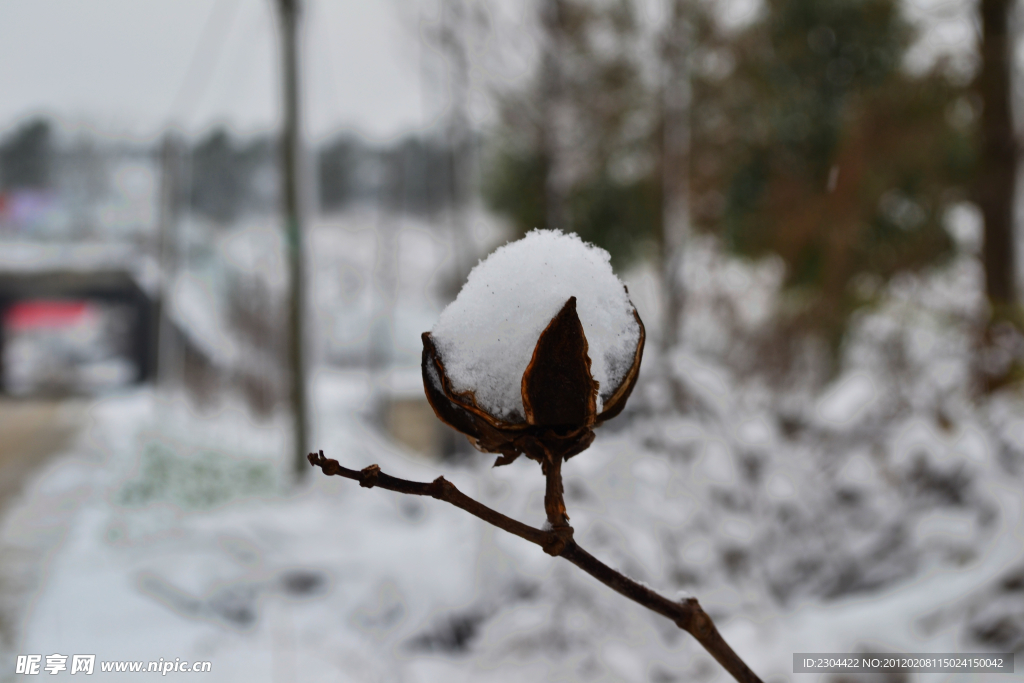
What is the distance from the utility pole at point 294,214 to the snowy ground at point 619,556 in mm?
837

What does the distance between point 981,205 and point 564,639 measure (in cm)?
343

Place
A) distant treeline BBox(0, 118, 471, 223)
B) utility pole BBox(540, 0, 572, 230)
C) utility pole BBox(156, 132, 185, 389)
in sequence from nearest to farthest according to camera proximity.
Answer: distant treeline BBox(0, 118, 471, 223) → utility pole BBox(540, 0, 572, 230) → utility pole BBox(156, 132, 185, 389)

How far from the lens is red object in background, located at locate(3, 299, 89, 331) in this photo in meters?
4.39

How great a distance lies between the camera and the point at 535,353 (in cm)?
26

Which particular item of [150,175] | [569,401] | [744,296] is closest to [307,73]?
[150,175]

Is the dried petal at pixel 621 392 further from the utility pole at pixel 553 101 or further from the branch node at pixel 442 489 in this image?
the utility pole at pixel 553 101

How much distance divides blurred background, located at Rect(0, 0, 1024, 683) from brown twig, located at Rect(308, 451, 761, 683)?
99mm

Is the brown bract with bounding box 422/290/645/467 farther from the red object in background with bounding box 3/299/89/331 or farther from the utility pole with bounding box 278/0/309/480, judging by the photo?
the red object in background with bounding box 3/299/89/331

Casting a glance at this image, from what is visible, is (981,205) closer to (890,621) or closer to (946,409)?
(946,409)

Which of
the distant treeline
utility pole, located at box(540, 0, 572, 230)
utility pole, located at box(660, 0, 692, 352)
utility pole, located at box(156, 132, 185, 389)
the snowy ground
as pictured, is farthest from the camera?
utility pole, located at box(156, 132, 185, 389)

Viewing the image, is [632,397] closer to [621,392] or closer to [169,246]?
[621,392]

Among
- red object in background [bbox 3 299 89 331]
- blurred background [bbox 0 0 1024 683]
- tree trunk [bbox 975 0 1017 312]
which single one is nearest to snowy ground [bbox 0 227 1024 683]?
blurred background [bbox 0 0 1024 683]

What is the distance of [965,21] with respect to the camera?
3561mm

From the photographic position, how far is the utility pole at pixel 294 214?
3449mm
